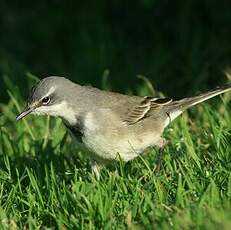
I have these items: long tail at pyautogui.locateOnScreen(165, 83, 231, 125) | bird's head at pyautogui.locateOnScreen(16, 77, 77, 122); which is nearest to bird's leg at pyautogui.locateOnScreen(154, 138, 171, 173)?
long tail at pyautogui.locateOnScreen(165, 83, 231, 125)

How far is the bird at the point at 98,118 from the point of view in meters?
6.75

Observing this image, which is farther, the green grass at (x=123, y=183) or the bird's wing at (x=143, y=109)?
the bird's wing at (x=143, y=109)

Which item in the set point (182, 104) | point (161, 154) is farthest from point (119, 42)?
point (161, 154)

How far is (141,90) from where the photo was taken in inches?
361

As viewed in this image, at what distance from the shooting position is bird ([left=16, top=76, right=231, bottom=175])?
675cm

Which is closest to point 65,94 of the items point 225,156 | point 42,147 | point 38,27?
point 42,147

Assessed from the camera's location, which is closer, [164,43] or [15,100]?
[15,100]

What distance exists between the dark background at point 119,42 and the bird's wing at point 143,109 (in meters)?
2.08

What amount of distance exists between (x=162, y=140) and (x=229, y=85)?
86cm

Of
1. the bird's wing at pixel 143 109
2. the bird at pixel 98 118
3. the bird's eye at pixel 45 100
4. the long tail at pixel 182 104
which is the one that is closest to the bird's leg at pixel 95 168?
the bird at pixel 98 118

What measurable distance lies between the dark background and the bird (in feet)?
7.97

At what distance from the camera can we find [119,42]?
36.4ft

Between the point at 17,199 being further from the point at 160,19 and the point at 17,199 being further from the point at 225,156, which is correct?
the point at 160,19

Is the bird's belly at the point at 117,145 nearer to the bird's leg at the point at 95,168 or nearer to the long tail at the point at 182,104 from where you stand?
the bird's leg at the point at 95,168
